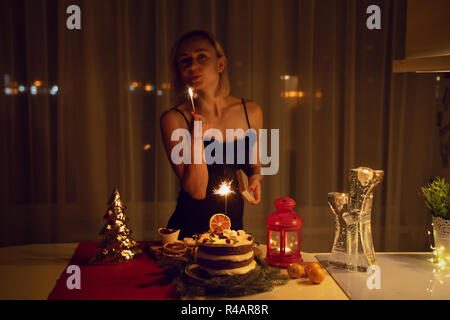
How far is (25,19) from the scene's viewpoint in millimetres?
2857

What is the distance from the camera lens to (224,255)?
4.83 ft

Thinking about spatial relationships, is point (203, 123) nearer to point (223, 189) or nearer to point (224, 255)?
point (223, 189)

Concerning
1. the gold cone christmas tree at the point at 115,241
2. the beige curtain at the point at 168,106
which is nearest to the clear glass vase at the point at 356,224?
the gold cone christmas tree at the point at 115,241

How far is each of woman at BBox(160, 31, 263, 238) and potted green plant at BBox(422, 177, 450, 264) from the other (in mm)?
831

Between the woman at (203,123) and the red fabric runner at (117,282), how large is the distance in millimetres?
395

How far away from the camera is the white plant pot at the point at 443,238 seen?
1650 mm

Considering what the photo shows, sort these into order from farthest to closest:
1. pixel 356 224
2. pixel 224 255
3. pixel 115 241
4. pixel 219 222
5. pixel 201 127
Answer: pixel 201 127
pixel 219 222
pixel 115 241
pixel 356 224
pixel 224 255

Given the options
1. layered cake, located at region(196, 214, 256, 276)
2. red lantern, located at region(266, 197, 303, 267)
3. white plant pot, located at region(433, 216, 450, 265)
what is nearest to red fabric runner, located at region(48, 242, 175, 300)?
layered cake, located at region(196, 214, 256, 276)

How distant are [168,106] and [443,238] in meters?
1.91

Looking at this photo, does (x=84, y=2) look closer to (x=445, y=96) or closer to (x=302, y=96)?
(x=302, y=96)

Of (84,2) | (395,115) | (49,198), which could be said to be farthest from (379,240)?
(84,2)

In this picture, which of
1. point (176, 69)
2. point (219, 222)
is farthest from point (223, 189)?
point (176, 69)

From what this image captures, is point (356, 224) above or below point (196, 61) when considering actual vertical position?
below
